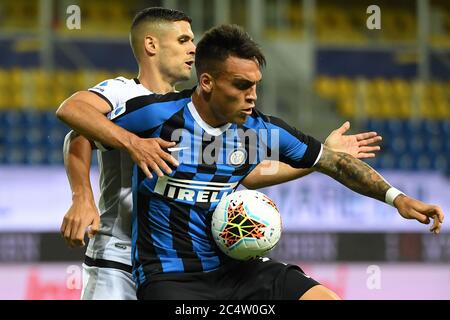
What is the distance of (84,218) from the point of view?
14.1ft

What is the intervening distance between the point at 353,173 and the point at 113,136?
1.26 meters

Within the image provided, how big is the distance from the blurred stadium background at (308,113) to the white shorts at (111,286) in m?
4.97

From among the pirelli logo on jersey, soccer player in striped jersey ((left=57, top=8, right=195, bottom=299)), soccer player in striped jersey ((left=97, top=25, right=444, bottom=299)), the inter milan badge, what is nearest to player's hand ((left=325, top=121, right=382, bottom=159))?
soccer player in striped jersey ((left=97, top=25, right=444, bottom=299))

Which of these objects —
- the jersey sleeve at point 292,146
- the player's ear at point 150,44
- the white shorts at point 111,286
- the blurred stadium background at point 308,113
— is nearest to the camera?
the jersey sleeve at point 292,146

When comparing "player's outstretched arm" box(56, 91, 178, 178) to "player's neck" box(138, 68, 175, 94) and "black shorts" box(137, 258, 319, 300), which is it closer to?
"black shorts" box(137, 258, 319, 300)

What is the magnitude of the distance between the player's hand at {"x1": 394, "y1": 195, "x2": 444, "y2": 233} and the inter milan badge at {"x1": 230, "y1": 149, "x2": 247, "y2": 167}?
0.79 meters

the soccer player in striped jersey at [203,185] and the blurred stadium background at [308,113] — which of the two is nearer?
the soccer player in striped jersey at [203,185]

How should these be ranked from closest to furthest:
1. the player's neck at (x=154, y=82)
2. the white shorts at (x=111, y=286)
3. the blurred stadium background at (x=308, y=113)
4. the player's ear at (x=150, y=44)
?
the white shorts at (x=111, y=286)
the player's neck at (x=154, y=82)
the player's ear at (x=150, y=44)
the blurred stadium background at (x=308, y=113)

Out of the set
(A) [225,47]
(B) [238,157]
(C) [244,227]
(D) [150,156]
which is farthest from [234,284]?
(A) [225,47]

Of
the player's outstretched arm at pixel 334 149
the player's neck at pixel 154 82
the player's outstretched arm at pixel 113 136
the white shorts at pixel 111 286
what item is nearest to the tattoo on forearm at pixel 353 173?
the player's outstretched arm at pixel 334 149

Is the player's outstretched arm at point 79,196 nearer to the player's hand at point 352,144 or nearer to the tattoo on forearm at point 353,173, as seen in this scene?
the tattoo on forearm at point 353,173

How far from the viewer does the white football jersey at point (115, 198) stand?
475 centimetres

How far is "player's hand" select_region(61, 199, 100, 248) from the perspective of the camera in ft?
14.0

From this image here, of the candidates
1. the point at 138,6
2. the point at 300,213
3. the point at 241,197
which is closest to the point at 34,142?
the point at 300,213
